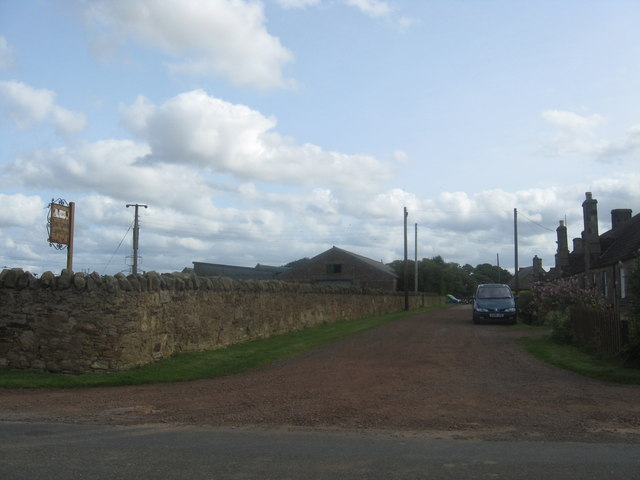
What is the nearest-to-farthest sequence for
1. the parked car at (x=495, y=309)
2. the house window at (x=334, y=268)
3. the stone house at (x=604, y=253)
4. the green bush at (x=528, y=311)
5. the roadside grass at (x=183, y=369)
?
the roadside grass at (x=183, y=369) < the green bush at (x=528, y=311) < the parked car at (x=495, y=309) < the stone house at (x=604, y=253) < the house window at (x=334, y=268)

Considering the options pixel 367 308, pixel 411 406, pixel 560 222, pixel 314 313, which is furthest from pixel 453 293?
pixel 411 406

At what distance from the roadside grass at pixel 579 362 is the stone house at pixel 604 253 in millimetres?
9003

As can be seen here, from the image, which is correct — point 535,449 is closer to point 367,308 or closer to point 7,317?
point 7,317

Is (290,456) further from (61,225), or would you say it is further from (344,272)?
(344,272)

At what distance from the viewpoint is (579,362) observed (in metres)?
13.3

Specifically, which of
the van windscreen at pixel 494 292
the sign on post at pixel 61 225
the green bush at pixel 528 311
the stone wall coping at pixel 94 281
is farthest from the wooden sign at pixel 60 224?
the green bush at pixel 528 311

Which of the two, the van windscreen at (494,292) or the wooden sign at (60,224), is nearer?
the wooden sign at (60,224)

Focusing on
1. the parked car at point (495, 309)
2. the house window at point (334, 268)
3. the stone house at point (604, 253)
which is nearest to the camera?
the parked car at point (495, 309)

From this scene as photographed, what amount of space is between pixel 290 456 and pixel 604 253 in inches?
1406

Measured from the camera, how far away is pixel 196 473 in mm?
5523

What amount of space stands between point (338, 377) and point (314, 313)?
1392 cm

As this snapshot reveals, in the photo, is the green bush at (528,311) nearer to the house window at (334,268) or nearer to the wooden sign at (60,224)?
the wooden sign at (60,224)

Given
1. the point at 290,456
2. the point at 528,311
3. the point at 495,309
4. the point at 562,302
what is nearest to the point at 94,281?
the point at 290,456

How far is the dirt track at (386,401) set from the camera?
7.63m
